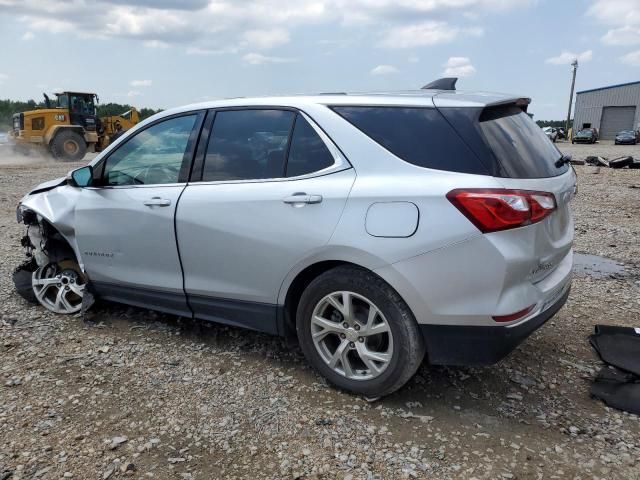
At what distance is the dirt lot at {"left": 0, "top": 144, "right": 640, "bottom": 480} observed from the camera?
2.60 meters

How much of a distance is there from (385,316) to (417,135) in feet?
3.31

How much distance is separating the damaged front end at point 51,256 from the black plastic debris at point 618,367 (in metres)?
3.87

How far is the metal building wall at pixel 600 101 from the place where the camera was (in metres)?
55.8

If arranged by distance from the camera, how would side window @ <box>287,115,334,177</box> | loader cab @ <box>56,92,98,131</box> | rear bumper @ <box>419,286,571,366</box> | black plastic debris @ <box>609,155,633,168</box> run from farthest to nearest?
loader cab @ <box>56,92,98,131</box>
black plastic debris @ <box>609,155,633,168</box>
side window @ <box>287,115,334,177</box>
rear bumper @ <box>419,286,571,366</box>

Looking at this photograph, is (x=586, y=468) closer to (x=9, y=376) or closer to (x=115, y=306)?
(x=9, y=376)

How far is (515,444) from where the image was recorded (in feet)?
8.97

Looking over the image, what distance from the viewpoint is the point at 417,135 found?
2.90 meters

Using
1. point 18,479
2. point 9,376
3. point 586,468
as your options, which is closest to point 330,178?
point 586,468

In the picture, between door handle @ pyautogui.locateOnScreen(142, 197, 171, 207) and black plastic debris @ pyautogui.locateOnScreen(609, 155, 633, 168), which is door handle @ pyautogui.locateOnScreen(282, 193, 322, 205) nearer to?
door handle @ pyautogui.locateOnScreen(142, 197, 171, 207)

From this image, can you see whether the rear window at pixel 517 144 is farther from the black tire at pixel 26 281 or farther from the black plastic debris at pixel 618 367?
the black tire at pixel 26 281

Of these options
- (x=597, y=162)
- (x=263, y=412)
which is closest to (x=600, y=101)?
(x=597, y=162)

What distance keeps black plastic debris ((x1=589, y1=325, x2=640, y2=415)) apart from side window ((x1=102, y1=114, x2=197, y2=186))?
3117 millimetres

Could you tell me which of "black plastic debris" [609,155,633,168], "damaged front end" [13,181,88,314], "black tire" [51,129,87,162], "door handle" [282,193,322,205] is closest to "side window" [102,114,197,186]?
"damaged front end" [13,181,88,314]

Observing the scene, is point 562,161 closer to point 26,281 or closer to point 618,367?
point 618,367
